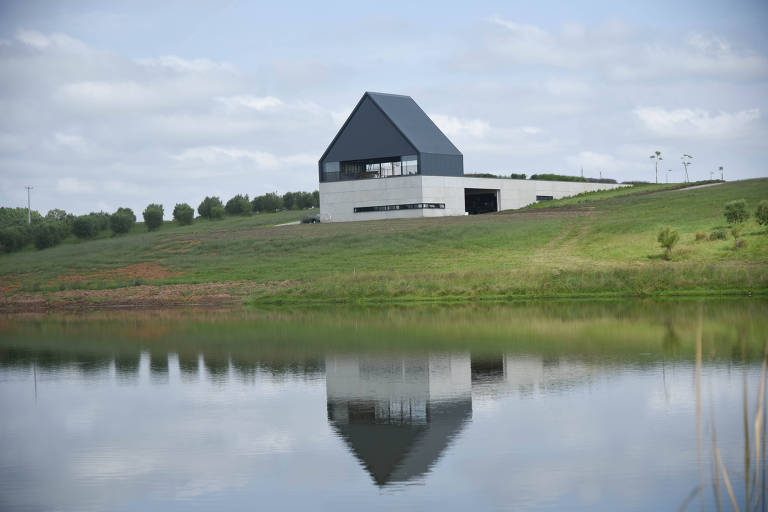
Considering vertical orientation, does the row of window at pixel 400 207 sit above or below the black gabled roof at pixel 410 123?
below

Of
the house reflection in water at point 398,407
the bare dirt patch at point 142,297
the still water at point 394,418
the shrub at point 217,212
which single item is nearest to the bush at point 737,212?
the still water at point 394,418

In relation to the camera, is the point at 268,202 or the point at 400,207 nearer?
the point at 400,207

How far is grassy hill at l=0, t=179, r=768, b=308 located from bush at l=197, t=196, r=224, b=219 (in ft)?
173

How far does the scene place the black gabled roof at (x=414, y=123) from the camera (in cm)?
8244

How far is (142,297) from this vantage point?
2125 inches

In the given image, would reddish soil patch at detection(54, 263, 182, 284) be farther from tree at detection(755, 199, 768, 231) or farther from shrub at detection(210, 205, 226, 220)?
shrub at detection(210, 205, 226, 220)

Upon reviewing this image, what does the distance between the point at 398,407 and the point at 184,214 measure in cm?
11730

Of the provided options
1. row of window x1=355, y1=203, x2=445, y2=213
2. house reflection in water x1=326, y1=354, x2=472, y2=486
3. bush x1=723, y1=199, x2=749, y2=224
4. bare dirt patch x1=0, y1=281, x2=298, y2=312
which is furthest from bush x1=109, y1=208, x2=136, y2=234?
house reflection in water x1=326, y1=354, x2=472, y2=486

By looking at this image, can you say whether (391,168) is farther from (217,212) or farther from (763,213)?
(217,212)

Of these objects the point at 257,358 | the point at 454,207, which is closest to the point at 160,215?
the point at 454,207

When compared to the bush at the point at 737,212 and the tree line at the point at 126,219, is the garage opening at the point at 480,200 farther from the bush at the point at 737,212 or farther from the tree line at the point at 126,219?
the tree line at the point at 126,219

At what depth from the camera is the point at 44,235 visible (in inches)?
4350

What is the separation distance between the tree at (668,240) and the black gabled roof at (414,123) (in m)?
33.4

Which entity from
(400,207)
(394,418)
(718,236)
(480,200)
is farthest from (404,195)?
(394,418)
